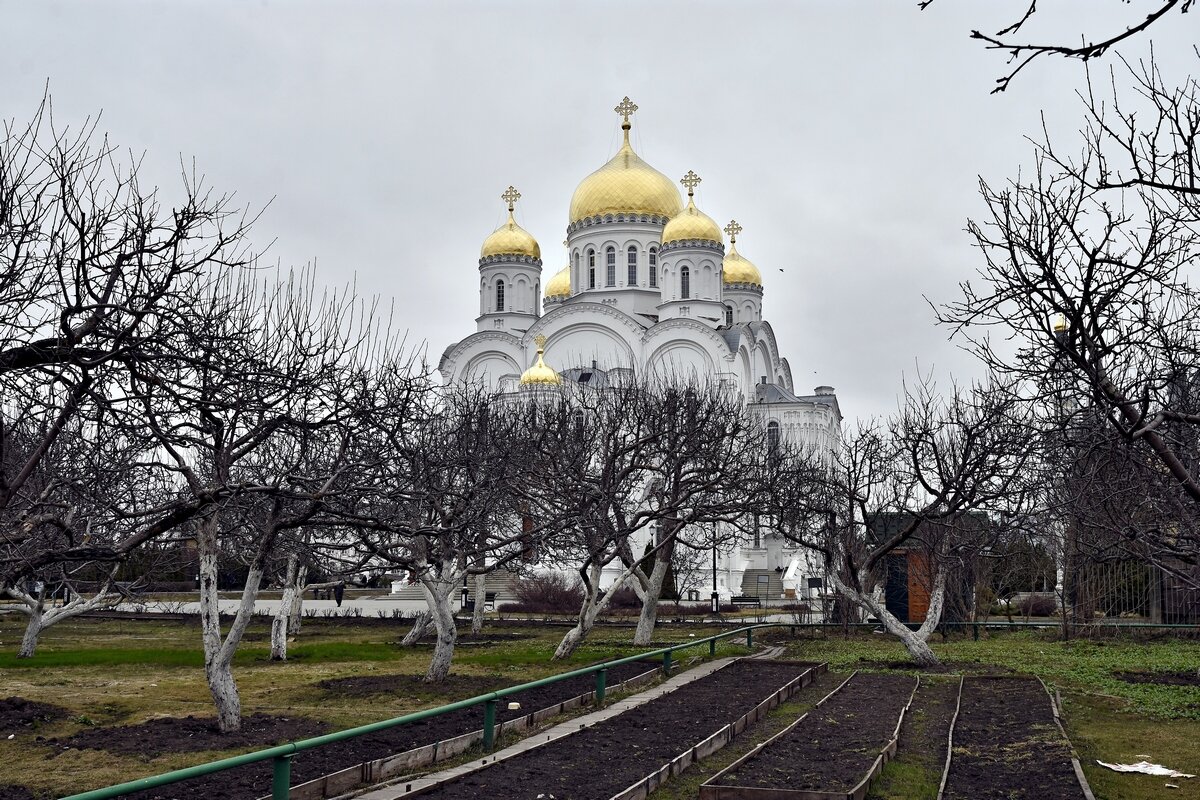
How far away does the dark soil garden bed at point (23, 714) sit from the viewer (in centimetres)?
1354

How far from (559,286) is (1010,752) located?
50336 mm

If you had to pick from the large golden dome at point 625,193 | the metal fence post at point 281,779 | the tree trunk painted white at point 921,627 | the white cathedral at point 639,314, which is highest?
the large golden dome at point 625,193

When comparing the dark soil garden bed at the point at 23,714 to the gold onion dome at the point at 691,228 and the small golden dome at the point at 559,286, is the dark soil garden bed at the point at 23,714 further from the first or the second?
the small golden dome at the point at 559,286

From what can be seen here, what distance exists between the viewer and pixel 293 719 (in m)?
13.8

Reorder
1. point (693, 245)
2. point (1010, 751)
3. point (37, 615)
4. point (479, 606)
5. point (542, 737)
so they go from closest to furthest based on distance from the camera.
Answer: point (1010, 751) < point (542, 737) < point (37, 615) < point (479, 606) < point (693, 245)

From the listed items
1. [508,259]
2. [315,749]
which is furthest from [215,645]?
[508,259]

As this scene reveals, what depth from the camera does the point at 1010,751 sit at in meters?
11.8

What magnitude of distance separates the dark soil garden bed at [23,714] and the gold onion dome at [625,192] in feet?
142

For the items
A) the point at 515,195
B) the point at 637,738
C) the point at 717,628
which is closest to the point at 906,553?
the point at 717,628

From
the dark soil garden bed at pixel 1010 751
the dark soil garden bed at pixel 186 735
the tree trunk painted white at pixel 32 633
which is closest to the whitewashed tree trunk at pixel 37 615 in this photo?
the tree trunk painted white at pixel 32 633

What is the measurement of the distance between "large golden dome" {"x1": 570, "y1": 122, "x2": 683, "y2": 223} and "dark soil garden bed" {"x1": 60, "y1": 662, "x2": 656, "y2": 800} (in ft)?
137

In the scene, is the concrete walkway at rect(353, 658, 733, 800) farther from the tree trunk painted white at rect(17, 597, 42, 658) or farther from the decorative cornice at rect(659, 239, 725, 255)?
the decorative cornice at rect(659, 239, 725, 255)

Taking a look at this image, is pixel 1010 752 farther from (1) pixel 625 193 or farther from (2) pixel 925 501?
(1) pixel 625 193

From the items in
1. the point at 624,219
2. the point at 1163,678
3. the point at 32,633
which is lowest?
the point at 1163,678
